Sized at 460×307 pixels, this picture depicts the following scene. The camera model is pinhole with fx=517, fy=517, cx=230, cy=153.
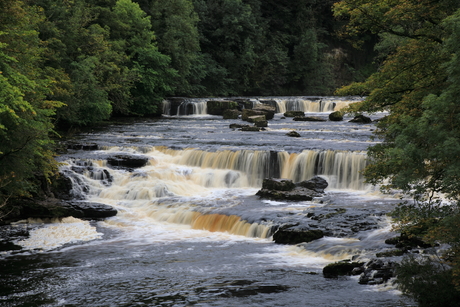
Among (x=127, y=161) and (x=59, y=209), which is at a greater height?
(x=127, y=161)

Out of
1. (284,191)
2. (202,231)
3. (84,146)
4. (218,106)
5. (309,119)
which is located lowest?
(202,231)

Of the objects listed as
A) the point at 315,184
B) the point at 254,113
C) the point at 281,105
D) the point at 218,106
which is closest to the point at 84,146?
the point at 315,184

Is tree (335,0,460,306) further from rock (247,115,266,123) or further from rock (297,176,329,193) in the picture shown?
rock (247,115,266,123)

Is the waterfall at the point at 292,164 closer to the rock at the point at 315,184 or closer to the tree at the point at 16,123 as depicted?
the rock at the point at 315,184

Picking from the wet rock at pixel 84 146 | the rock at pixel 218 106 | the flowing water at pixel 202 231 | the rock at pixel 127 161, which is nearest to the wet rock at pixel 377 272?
the flowing water at pixel 202 231

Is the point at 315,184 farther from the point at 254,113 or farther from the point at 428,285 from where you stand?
the point at 254,113

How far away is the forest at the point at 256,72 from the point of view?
388 inches

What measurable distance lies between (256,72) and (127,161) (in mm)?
47871

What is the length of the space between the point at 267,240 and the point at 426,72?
709cm

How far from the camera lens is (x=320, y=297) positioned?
37.7 ft

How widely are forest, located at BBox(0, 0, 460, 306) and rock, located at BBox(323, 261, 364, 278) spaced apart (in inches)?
57.4

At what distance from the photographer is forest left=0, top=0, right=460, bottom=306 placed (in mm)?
9844

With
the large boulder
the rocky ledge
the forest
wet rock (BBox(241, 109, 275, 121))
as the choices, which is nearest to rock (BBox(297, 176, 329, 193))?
the rocky ledge

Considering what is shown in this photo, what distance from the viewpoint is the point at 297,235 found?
15.9 m
